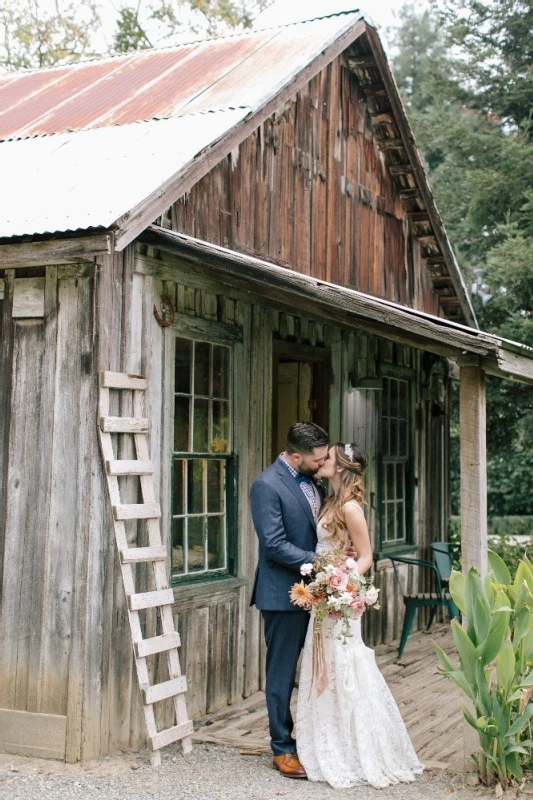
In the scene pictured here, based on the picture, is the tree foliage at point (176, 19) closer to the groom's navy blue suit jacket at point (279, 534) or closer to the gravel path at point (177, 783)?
the groom's navy blue suit jacket at point (279, 534)

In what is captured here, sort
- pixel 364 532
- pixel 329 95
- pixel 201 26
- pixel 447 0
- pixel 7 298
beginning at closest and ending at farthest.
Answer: pixel 364 532 < pixel 7 298 < pixel 329 95 < pixel 447 0 < pixel 201 26

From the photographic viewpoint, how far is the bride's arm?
231 inches

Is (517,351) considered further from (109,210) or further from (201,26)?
(201,26)

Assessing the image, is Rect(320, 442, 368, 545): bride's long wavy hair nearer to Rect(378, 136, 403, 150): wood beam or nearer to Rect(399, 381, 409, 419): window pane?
Rect(399, 381, 409, 419): window pane

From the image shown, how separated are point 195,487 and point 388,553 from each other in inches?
144

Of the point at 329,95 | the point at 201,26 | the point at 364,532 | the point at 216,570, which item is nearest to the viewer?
the point at 364,532

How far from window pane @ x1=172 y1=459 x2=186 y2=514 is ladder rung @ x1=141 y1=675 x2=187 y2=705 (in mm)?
1252

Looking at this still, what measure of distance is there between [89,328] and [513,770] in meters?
3.47

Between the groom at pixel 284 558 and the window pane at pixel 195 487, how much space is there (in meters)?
1.31

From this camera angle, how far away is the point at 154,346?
6.70m

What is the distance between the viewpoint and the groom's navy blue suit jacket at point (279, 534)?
19.1ft

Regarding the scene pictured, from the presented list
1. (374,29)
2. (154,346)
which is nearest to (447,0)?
(374,29)

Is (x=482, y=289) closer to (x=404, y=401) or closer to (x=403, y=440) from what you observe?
(x=404, y=401)

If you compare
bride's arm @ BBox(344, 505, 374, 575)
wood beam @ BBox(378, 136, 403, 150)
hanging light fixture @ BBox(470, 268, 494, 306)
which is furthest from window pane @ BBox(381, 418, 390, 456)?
hanging light fixture @ BBox(470, 268, 494, 306)
